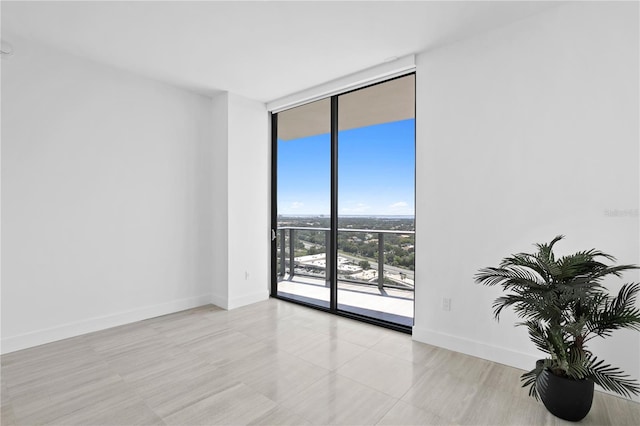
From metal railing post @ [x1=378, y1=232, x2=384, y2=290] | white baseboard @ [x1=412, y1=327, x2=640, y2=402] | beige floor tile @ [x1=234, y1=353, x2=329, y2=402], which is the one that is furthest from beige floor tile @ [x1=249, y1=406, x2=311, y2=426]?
metal railing post @ [x1=378, y1=232, x2=384, y2=290]

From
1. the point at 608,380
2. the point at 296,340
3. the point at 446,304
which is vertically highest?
the point at 446,304

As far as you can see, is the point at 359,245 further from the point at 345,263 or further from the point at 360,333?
the point at 360,333

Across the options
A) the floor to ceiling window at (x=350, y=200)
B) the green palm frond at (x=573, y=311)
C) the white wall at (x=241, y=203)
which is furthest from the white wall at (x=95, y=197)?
the green palm frond at (x=573, y=311)

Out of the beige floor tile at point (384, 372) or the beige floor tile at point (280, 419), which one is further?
the beige floor tile at point (384, 372)

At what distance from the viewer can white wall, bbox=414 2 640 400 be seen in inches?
82.7

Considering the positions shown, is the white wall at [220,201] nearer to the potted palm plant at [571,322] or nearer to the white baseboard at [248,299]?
the white baseboard at [248,299]

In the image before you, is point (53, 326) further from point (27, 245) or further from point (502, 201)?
point (502, 201)

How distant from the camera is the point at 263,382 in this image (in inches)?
89.4

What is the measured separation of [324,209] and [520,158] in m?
2.20

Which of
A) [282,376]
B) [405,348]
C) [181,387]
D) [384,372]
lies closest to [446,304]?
[405,348]

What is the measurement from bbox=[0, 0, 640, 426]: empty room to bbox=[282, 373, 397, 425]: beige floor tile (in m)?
0.02

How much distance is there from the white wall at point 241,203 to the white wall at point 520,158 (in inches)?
86.9

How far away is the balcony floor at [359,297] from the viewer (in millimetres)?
3750

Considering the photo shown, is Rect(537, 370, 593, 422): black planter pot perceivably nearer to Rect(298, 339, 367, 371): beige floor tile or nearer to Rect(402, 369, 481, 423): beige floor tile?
Rect(402, 369, 481, 423): beige floor tile
